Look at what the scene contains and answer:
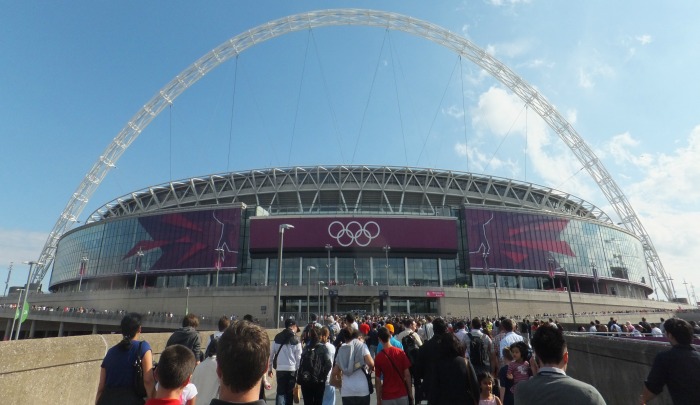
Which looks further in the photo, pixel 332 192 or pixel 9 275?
pixel 9 275

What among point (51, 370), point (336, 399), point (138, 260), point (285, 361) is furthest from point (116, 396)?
point (138, 260)

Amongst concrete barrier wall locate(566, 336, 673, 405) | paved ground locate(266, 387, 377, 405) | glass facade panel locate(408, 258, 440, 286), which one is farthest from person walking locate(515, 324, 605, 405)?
glass facade panel locate(408, 258, 440, 286)

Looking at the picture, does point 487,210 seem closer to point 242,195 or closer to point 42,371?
point 242,195

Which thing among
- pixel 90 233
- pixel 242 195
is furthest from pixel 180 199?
pixel 90 233

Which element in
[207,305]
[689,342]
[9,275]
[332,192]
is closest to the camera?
[689,342]

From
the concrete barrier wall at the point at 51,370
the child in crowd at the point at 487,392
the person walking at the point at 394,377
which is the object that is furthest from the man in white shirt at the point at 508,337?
the concrete barrier wall at the point at 51,370

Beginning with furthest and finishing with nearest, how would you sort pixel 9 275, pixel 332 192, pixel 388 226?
pixel 9 275 → pixel 332 192 → pixel 388 226

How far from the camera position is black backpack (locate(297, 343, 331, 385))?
6820 millimetres

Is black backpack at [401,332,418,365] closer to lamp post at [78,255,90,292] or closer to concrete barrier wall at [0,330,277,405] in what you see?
concrete barrier wall at [0,330,277,405]

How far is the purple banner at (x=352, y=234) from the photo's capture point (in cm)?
6800

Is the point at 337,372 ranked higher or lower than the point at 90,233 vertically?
lower

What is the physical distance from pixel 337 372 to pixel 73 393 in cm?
414

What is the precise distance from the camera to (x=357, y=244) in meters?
67.8

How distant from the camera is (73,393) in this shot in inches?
242
